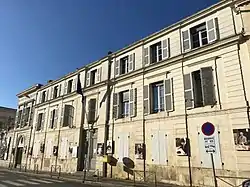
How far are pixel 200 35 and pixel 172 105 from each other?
4.25 m

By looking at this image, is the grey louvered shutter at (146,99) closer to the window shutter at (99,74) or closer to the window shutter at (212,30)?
the window shutter at (212,30)

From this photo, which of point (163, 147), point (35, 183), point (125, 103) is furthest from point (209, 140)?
point (125, 103)

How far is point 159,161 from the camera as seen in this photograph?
11977mm

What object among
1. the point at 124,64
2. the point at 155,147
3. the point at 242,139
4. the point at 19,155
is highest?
the point at 124,64

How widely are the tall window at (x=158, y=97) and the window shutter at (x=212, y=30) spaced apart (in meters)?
3.79

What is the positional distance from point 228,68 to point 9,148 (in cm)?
2744

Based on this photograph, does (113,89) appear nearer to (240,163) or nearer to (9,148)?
(240,163)

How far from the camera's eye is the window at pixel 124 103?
49.5ft

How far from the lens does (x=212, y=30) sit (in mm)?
11422

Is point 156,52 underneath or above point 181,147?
above

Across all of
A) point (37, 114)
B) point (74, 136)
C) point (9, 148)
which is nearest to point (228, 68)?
point (74, 136)

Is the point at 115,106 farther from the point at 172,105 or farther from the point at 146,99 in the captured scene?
the point at 172,105

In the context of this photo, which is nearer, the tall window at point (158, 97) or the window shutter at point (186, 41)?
the window shutter at point (186, 41)

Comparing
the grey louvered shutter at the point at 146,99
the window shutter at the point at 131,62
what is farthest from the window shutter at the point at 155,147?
the window shutter at the point at 131,62
